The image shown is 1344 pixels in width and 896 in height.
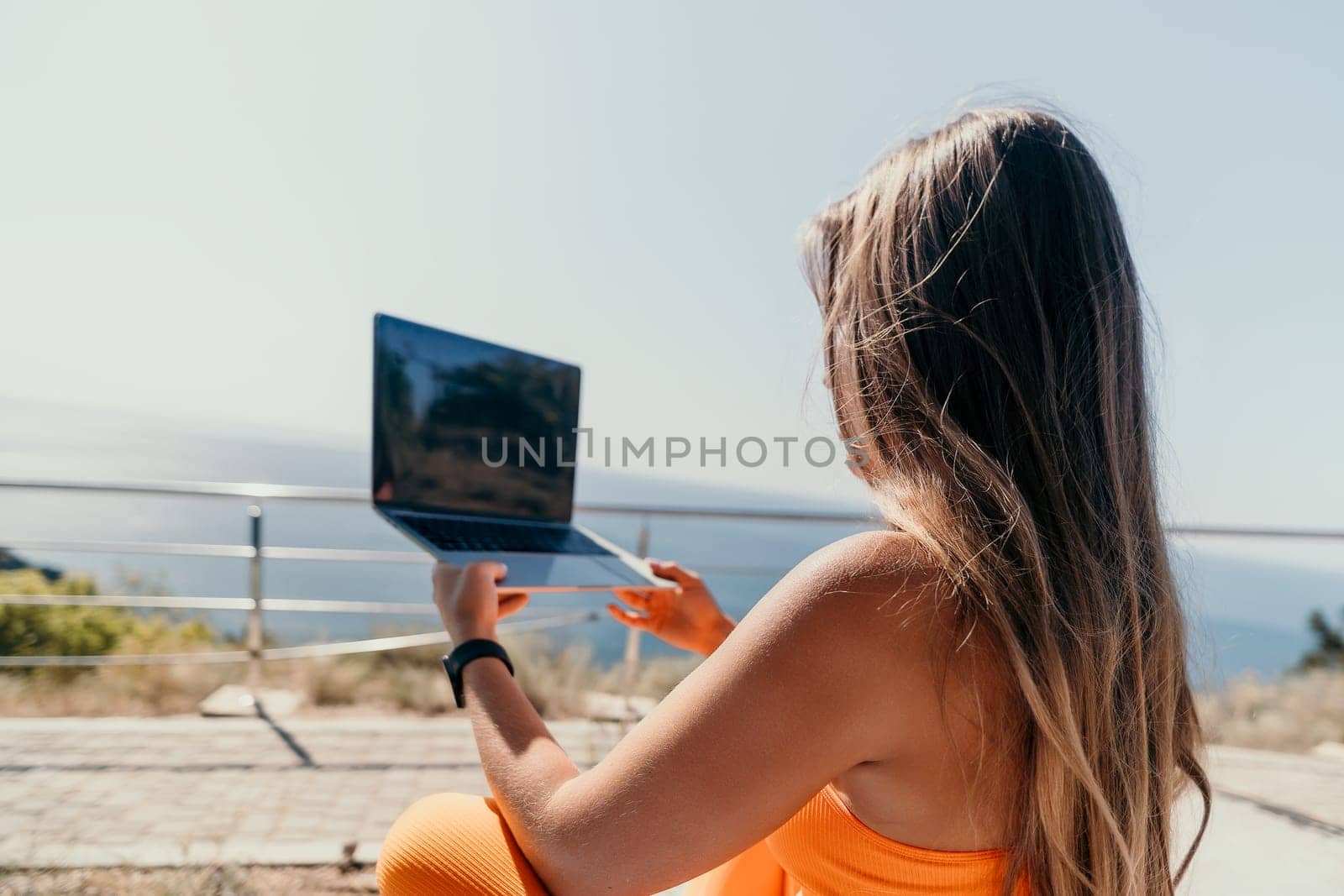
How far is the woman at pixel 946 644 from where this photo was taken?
1.99 ft

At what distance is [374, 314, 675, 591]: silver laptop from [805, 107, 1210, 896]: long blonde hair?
26.6 inches

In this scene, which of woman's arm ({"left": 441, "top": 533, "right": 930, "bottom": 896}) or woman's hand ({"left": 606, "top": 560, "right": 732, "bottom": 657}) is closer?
woman's arm ({"left": 441, "top": 533, "right": 930, "bottom": 896})

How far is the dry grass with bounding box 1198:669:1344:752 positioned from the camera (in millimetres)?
3596

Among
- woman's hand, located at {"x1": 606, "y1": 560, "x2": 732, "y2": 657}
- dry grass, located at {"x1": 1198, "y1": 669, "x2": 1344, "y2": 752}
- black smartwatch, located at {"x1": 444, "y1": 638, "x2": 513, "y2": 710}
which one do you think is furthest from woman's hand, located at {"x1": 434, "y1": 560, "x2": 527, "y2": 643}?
dry grass, located at {"x1": 1198, "y1": 669, "x2": 1344, "y2": 752}

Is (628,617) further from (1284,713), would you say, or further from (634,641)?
(1284,713)

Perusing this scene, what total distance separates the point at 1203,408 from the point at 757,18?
15.2ft

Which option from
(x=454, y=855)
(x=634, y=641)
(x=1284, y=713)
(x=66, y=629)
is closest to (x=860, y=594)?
(x=454, y=855)

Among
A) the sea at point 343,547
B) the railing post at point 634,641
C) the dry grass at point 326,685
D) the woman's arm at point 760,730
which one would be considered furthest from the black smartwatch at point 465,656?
the dry grass at point 326,685

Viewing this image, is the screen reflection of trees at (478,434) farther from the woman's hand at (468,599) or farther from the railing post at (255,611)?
the railing post at (255,611)

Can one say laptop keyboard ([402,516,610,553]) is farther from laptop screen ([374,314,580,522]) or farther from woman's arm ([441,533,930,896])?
woman's arm ([441,533,930,896])

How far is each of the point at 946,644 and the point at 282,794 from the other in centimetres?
236

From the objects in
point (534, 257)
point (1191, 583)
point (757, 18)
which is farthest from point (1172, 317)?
point (534, 257)

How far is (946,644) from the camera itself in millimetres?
634

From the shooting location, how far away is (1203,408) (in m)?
2.20
